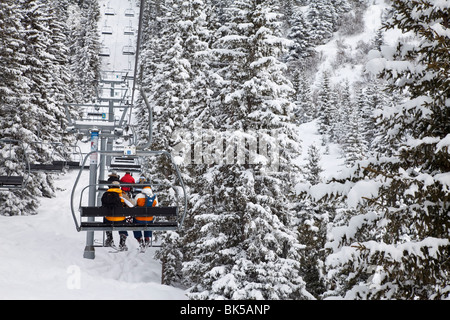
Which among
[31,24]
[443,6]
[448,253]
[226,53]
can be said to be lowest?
[448,253]

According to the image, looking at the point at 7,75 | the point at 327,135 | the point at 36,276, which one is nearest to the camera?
the point at 36,276

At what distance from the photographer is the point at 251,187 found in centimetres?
1667

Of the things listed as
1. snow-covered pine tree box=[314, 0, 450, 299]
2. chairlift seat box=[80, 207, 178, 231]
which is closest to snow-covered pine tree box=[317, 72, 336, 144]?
chairlift seat box=[80, 207, 178, 231]

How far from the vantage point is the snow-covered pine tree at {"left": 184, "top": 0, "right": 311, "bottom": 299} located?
16475 millimetres

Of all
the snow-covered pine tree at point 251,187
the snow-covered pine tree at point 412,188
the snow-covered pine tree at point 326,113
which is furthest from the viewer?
the snow-covered pine tree at point 326,113

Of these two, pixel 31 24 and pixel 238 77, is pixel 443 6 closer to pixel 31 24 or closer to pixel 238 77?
pixel 238 77

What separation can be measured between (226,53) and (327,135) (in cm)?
4678

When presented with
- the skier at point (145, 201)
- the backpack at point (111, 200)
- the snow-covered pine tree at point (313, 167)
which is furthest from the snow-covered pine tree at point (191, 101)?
the backpack at point (111, 200)

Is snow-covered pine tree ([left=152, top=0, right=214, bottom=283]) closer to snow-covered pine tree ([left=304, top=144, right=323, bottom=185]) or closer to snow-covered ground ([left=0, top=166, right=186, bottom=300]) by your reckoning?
snow-covered ground ([left=0, top=166, right=186, bottom=300])

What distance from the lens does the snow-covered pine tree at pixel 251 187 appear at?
16475 millimetres

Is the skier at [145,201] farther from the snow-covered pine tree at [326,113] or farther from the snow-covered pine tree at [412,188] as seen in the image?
the snow-covered pine tree at [326,113]

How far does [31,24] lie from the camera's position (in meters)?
30.3

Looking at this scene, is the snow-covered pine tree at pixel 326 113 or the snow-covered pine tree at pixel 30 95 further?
the snow-covered pine tree at pixel 326 113
